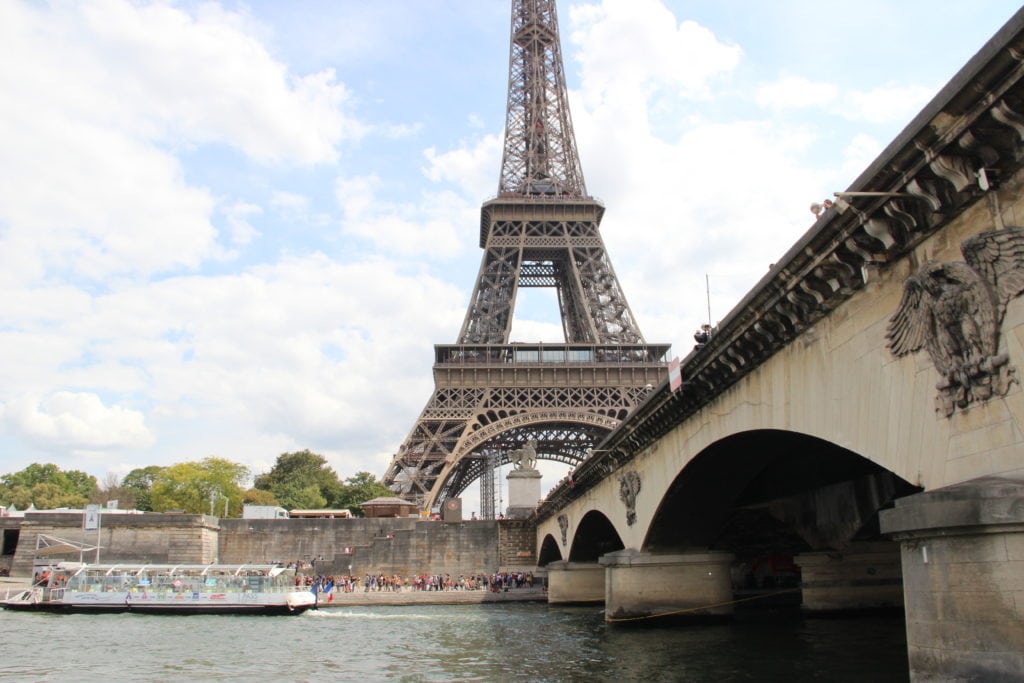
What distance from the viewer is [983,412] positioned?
799 cm

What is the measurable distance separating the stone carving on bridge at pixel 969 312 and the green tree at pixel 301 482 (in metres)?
94.7

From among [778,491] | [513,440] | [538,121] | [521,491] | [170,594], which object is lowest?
[170,594]

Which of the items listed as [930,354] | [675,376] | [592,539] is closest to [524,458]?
[592,539]

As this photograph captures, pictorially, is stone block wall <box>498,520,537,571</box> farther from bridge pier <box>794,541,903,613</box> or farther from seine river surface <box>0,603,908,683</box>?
bridge pier <box>794,541,903,613</box>

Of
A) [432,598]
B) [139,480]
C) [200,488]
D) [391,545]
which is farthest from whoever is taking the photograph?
[139,480]

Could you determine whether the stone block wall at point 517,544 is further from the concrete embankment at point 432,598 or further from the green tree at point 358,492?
the green tree at point 358,492

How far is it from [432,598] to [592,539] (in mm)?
15336

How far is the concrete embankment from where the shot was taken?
52.0m

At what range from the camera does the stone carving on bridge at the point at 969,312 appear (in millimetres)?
7633

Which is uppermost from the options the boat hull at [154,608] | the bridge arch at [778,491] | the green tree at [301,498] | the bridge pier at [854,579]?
the green tree at [301,498]

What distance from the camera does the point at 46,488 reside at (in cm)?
11556

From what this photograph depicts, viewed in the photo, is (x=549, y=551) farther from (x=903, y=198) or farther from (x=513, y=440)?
(x=903, y=198)

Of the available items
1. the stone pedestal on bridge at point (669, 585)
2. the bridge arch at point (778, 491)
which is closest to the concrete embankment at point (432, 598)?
the bridge arch at point (778, 491)

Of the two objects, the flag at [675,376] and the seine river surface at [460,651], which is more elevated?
the flag at [675,376]
